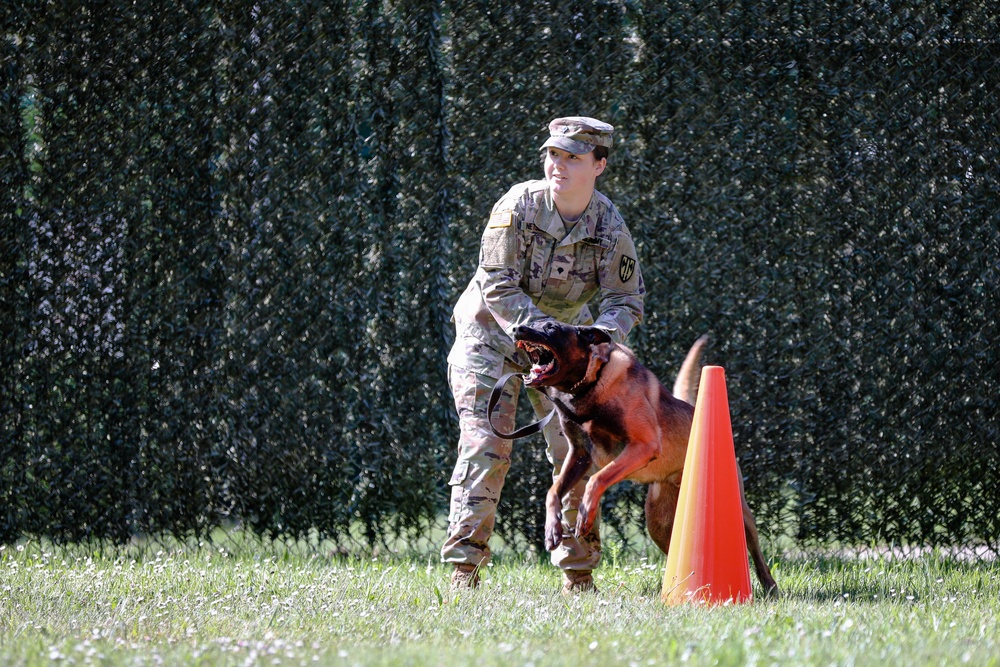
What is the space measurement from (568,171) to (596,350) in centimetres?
80

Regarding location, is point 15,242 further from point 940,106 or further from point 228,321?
point 940,106

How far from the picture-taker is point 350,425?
602cm

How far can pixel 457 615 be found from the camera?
4.25 m

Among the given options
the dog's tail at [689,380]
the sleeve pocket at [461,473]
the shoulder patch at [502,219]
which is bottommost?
the sleeve pocket at [461,473]

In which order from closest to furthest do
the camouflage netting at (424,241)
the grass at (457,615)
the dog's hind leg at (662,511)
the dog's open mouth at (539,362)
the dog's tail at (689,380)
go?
1. the grass at (457,615)
2. the dog's open mouth at (539,362)
3. the dog's hind leg at (662,511)
4. the dog's tail at (689,380)
5. the camouflage netting at (424,241)

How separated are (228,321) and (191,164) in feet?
2.91

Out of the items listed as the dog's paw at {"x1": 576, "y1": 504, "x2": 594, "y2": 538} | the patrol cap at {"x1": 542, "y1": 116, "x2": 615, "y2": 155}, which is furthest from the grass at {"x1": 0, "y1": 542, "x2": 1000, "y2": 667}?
the patrol cap at {"x1": 542, "y1": 116, "x2": 615, "y2": 155}

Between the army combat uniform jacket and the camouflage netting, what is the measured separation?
1072mm

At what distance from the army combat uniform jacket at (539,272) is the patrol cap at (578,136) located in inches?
9.6

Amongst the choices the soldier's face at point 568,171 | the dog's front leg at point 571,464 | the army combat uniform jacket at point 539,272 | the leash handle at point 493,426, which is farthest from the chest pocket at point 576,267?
the dog's front leg at point 571,464

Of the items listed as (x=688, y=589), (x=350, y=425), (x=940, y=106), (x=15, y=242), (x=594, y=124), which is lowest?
(x=688, y=589)

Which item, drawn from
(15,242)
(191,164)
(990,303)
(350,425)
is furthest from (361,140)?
(990,303)

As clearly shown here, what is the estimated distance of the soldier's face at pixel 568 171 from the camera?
463 cm

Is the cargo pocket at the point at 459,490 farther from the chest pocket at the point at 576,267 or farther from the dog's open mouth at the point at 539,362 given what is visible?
the chest pocket at the point at 576,267
